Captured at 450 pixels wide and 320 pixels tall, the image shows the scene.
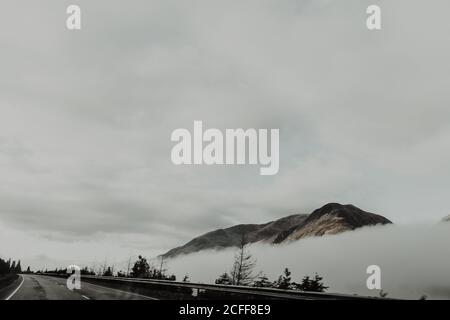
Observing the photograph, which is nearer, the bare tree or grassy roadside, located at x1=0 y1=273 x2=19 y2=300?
grassy roadside, located at x1=0 y1=273 x2=19 y2=300

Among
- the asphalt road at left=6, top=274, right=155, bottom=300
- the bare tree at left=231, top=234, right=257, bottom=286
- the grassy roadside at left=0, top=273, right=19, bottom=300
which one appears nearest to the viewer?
the asphalt road at left=6, top=274, right=155, bottom=300

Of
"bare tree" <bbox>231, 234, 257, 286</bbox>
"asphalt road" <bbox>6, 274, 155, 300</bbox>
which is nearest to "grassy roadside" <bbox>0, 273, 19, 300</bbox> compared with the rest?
"asphalt road" <bbox>6, 274, 155, 300</bbox>

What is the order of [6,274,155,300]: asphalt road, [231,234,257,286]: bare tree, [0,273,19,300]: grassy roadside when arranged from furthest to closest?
[231,234,257,286]: bare tree, [0,273,19,300]: grassy roadside, [6,274,155,300]: asphalt road

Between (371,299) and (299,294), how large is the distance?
329cm

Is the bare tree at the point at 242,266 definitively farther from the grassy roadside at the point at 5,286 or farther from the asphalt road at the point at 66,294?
the asphalt road at the point at 66,294

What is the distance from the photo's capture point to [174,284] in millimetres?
24469

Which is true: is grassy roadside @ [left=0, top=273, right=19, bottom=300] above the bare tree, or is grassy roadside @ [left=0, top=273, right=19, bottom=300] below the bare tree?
above

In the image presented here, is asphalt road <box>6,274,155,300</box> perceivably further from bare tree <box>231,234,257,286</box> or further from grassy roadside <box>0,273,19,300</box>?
bare tree <box>231,234,257,286</box>

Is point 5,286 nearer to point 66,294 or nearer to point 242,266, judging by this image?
point 66,294

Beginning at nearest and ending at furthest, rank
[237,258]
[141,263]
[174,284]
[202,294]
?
[202,294], [174,284], [237,258], [141,263]
